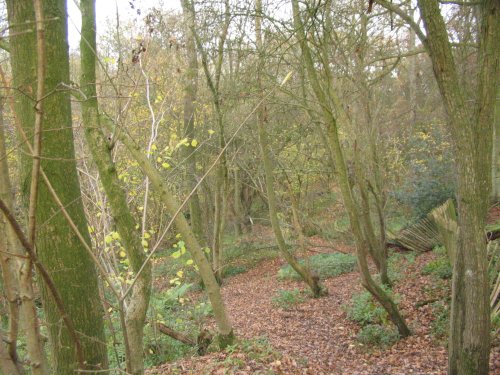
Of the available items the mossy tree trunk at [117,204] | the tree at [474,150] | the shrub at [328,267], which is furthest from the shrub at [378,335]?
the shrub at [328,267]

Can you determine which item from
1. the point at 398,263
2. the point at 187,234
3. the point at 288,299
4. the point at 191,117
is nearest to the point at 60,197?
the point at 187,234

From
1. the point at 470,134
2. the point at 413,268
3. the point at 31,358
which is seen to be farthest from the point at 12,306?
the point at 413,268

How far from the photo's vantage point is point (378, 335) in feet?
22.5

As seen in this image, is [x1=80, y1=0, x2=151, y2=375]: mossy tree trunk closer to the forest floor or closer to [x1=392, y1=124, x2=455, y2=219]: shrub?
the forest floor

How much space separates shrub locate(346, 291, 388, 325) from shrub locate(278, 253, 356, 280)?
3.95 meters

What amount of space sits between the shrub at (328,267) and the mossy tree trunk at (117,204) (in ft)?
29.6

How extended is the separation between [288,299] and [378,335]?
11.4 feet

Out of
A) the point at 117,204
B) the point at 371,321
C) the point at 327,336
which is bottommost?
the point at 327,336

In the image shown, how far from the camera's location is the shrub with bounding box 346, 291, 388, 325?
743 cm

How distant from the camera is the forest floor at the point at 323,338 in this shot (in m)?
5.04

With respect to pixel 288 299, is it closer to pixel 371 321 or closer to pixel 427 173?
pixel 371 321

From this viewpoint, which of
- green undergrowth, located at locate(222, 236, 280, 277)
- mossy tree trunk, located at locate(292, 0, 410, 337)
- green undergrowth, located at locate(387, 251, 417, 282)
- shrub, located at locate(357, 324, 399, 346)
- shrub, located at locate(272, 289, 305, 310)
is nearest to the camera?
mossy tree trunk, located at locate(292, 0, 410, 337)

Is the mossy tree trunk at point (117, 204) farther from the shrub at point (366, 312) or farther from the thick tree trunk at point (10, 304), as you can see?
the shrub at point (366, 312)

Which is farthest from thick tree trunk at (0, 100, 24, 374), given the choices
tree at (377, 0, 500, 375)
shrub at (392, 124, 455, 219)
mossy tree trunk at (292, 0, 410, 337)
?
shrub at (392, 124, 455, 219)
